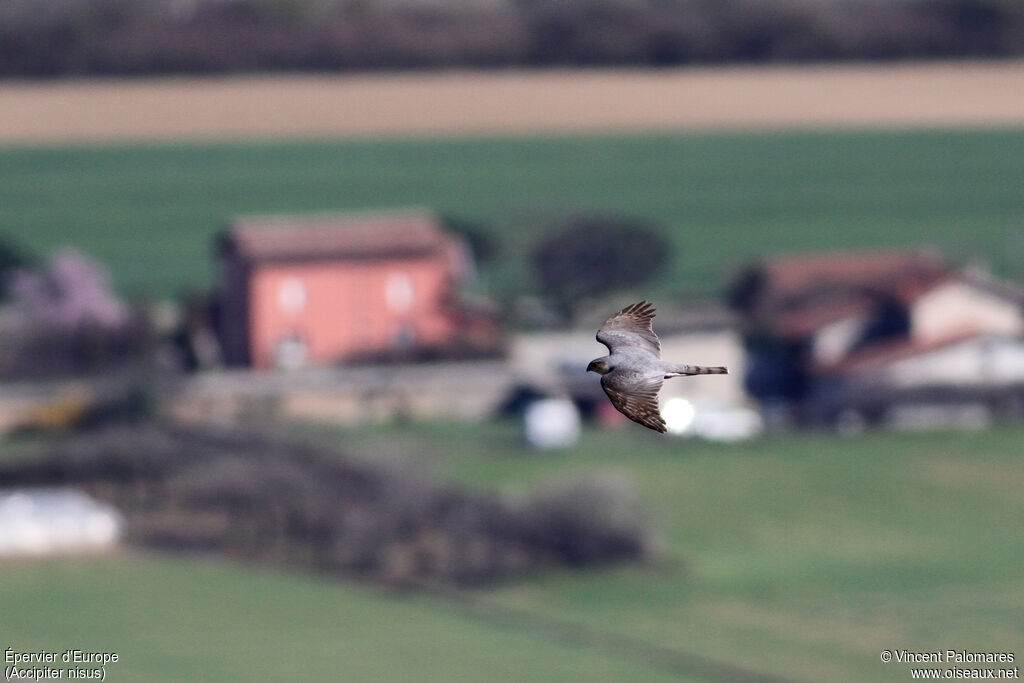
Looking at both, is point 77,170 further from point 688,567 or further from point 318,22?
point 688,567

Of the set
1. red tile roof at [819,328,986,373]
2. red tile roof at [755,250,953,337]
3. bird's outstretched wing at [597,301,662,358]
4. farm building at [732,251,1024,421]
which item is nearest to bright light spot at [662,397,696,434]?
farm building at [732,251,1024,421]

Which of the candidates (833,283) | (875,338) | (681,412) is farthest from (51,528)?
(833,283)

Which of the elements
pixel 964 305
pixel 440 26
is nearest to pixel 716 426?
pixel 964 305

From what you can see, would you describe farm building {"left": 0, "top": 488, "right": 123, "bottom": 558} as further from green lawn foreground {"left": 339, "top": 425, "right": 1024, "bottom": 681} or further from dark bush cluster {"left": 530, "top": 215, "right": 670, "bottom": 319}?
dark bush cluster {"left": 530, "top": 215, "right": 670, "bottom": 319}

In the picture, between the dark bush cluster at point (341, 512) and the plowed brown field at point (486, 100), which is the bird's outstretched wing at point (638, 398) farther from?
the plowed brown field at point (486, 100)

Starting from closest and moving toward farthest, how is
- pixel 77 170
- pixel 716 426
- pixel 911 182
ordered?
1. pixel 716 426
2. pixel 77 170
3. pixel 911 182

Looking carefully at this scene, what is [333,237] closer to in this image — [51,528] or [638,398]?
[51,528]
